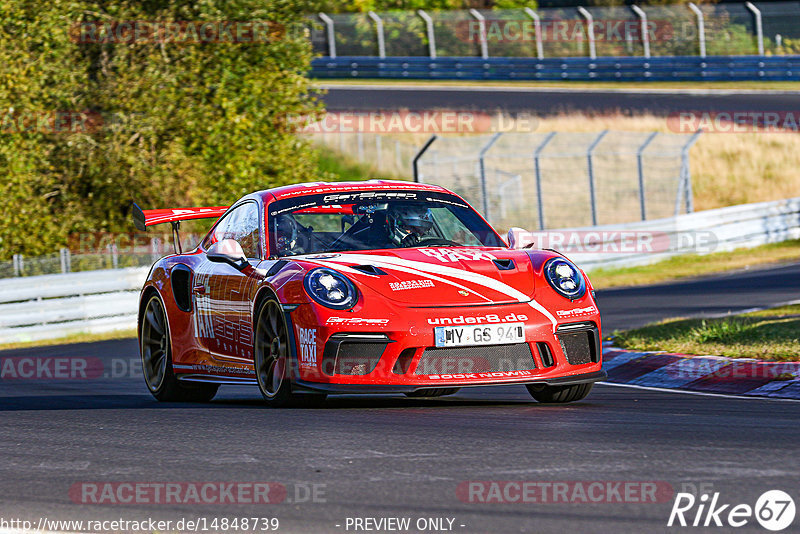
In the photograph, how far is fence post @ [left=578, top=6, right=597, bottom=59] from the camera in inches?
1593

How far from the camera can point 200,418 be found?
765 centimetres

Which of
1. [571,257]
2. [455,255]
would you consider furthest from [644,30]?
[455,255]

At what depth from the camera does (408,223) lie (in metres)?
8.45

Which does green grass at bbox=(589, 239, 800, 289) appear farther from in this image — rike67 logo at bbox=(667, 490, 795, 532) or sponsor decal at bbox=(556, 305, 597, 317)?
rike67 logo at bbox=(667, 490, 795, 532)

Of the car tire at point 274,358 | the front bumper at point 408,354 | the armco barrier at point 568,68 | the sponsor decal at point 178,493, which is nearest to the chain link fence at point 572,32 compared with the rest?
the armco barrier at point 568,68

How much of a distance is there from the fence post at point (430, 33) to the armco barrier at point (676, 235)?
63.0 feet

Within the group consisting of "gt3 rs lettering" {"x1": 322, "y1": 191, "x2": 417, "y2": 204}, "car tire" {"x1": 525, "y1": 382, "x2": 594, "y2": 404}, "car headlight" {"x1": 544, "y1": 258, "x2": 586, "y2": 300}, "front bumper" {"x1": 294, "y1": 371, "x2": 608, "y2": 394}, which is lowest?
"car tire" {"x1": 525, "y1": 382, "x2": 594, "y2": 404}

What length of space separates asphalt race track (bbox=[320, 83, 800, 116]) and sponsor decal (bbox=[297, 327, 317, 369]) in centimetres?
2932

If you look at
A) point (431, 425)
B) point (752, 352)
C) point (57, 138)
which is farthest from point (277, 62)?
point (431, 425)

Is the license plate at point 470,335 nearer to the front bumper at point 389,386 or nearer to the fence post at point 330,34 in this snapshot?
the front bumper at point 389,386

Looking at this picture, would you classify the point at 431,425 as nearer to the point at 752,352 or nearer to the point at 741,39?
the point at 752,352

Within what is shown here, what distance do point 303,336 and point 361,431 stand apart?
0.87 m

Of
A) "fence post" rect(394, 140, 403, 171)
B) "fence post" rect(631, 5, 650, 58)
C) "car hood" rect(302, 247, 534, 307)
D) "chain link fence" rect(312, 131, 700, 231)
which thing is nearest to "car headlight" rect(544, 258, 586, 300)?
"car hood" rect(302, 247, 534, 307)

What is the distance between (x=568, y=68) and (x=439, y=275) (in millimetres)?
35932
